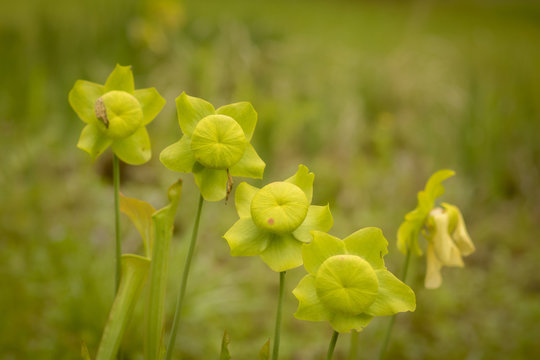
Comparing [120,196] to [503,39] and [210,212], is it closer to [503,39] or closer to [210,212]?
[210,212]

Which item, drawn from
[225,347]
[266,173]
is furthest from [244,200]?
[266,173]

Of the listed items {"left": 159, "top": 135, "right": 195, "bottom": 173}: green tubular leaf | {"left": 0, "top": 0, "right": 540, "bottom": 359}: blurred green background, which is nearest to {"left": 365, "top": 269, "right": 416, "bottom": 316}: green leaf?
{"left": 159, "top": 135, "right": 195, "bottom": 173}: green tubular leaf

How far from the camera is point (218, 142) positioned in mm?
393

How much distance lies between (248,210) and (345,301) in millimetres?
123

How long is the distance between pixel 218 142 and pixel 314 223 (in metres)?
0.12

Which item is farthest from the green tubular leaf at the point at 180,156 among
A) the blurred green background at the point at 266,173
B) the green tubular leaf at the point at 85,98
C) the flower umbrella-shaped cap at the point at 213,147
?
the blurred green background at the point at 266,173

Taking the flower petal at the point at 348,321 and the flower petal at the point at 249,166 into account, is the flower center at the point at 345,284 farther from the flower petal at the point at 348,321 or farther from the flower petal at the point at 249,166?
the flower petal at the point at 249,166

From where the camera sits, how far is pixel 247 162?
41 centimetres

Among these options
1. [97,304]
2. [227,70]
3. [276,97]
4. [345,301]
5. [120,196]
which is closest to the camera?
[345,301]

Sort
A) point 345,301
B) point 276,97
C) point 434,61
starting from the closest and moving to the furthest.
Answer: point 345,301, point 276,97, point 434,61

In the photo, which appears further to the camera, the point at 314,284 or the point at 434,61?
the point at 434,61

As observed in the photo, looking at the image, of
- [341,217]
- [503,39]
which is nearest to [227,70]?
[341,217]

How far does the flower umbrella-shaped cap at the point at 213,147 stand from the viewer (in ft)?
1.28

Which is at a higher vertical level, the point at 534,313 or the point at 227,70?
the point at 227,70
